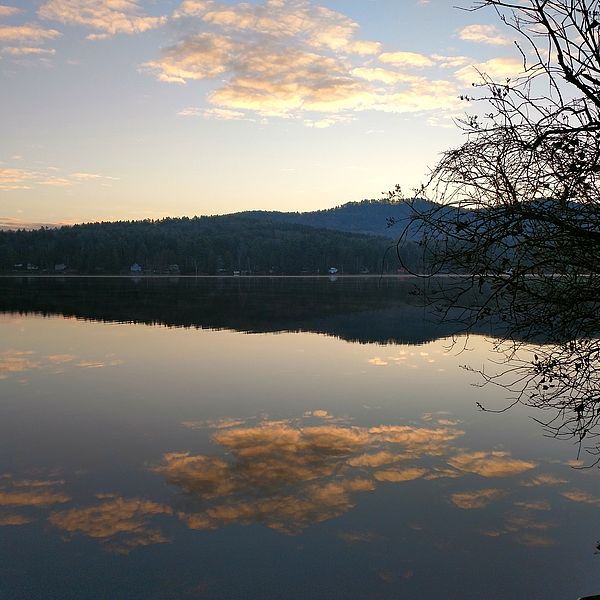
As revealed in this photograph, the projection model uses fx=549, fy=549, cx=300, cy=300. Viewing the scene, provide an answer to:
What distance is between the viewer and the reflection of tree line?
10453 mm

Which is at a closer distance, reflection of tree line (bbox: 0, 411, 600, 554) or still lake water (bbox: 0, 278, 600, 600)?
still lake water (bbox: 0, 278, 600, 600)

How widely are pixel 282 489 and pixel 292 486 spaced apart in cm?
26

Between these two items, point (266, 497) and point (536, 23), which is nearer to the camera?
point (536, 23)

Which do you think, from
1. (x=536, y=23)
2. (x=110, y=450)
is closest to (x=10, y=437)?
(x=110, y=450)

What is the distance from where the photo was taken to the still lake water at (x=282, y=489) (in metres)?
8.74

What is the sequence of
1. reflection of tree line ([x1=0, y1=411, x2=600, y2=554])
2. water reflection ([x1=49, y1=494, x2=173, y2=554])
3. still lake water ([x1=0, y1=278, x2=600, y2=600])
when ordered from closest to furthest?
still lake water ([x1=0, y1=278, x2=600, y2=600])
water reflection ([x1=49, y1=494, x2=173, y2=554])
reflection of tree line ([x1=0, y1=411, x2=600, y2=554])

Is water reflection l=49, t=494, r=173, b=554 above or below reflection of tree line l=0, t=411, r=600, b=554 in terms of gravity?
below

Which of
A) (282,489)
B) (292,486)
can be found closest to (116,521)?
(282,489)

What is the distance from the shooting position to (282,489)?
12.0m

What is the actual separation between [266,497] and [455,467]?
4744 mm

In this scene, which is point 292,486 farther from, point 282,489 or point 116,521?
point 116,521

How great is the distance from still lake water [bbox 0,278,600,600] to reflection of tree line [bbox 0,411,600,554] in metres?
0.05

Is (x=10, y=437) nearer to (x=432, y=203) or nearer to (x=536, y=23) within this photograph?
(x=432, y=203)

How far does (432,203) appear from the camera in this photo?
19.1 feet
